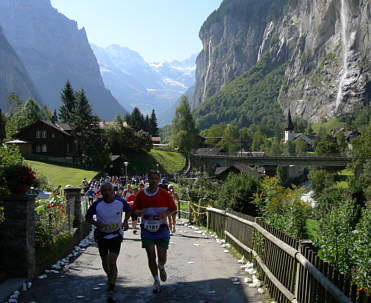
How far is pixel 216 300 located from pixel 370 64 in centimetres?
18708

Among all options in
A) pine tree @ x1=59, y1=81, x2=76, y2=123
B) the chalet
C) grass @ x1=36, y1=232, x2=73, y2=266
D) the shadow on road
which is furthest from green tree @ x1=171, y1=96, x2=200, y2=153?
the shadow on road

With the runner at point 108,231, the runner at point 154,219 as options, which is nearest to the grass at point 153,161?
the runner at point 154,219

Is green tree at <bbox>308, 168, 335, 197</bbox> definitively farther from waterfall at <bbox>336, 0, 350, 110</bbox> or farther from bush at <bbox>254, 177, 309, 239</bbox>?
waterfall at <bbox>336, 0, 350, 110</bbox>

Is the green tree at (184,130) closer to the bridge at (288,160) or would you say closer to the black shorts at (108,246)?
the bridge at (288,160)

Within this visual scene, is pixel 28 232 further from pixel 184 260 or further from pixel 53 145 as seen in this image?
pixel 53 145

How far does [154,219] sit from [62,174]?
4791 centimetres

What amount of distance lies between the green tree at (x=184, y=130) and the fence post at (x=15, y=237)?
8313 cm

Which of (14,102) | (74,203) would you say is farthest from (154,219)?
(14,102)

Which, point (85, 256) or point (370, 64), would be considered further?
point (370, 64)

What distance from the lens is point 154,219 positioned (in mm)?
6668

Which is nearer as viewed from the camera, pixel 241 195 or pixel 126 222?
pixel 126 222

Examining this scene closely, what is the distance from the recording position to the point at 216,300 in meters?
6.25

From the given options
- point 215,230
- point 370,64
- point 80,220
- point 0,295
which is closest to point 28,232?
point 0,295

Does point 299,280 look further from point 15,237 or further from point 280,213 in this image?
point 280,213
